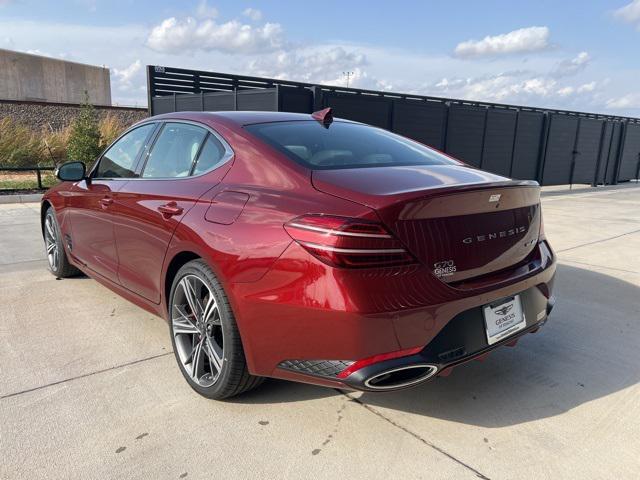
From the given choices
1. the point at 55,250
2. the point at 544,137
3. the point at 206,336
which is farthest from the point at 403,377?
the point at 544,137

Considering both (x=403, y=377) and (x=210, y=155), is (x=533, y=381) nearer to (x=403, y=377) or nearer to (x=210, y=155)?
(x=403, y=377)

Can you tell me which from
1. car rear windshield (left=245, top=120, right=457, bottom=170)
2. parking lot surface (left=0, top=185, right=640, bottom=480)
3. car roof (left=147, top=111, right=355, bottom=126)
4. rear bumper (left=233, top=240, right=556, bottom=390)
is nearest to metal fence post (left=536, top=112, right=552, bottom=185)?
parking lot surface (left=0, top=185, right=640, bottom=480)

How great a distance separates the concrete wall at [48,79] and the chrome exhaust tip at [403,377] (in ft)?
164

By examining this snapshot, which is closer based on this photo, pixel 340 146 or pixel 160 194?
pixel 340 146

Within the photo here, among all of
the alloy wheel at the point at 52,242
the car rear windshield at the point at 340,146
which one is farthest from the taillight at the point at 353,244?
the alloy wheel at the point at 52,242

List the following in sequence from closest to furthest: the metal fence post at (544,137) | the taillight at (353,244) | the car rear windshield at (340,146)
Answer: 1. the taillight at (353,244)
2. the car rear windshield at (340,146)
3. the metal fence post at (544,137)

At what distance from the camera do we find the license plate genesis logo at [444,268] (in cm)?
223

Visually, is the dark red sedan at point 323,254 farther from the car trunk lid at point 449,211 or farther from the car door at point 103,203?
the car door at point 103,203

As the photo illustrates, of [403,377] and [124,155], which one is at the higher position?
[124,155]

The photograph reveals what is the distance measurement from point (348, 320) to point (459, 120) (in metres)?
12.9

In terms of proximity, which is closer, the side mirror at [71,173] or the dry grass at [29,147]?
the side mirror at [71,173]

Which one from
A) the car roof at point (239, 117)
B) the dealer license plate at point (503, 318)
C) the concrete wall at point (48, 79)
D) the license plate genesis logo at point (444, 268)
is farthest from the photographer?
the concrete wall at point (48, 79)

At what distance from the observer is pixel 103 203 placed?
3.72 metres

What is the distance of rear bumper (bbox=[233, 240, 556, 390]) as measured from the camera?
209 centimetres
